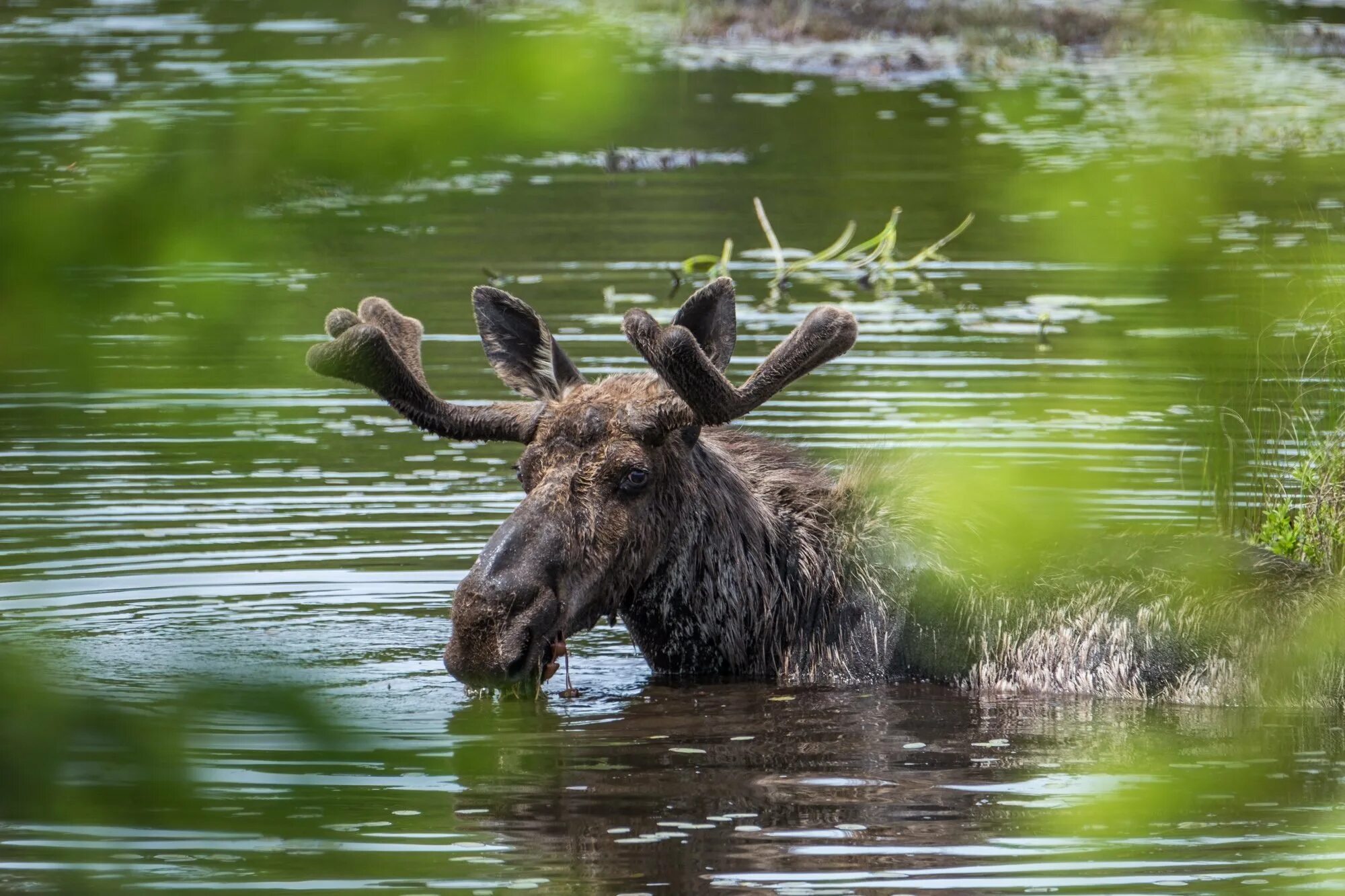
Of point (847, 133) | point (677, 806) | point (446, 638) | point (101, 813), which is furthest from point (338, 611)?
point (847, 133)

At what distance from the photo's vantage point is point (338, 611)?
327 inches

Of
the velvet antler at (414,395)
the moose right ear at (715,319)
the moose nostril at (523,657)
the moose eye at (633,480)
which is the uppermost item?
the moose right ear at (715,319)

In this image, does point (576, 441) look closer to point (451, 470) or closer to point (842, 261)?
point (451, 470)

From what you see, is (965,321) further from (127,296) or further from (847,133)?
(127,296)

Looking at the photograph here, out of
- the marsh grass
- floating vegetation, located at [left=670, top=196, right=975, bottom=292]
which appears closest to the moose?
the marsh grass

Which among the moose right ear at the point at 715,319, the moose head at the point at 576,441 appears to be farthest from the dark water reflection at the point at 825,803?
the moose right ear at the point at 715,319

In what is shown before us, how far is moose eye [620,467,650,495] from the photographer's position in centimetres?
700

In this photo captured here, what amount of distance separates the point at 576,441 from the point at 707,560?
68 centimetres

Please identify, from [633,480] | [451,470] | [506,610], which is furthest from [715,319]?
[451,470]

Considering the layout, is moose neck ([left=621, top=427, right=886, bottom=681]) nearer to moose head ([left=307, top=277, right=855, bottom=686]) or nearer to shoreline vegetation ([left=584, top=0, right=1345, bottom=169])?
moose head ([left=307, top=277, right=855, bottom=686])

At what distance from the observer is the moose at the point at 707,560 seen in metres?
6.73

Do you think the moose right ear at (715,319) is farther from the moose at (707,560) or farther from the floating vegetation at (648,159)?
Answer: the floating vegetation at (648,159)

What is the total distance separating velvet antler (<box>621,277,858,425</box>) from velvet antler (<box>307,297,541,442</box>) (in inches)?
27.7

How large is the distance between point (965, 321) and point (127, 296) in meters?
13.0
